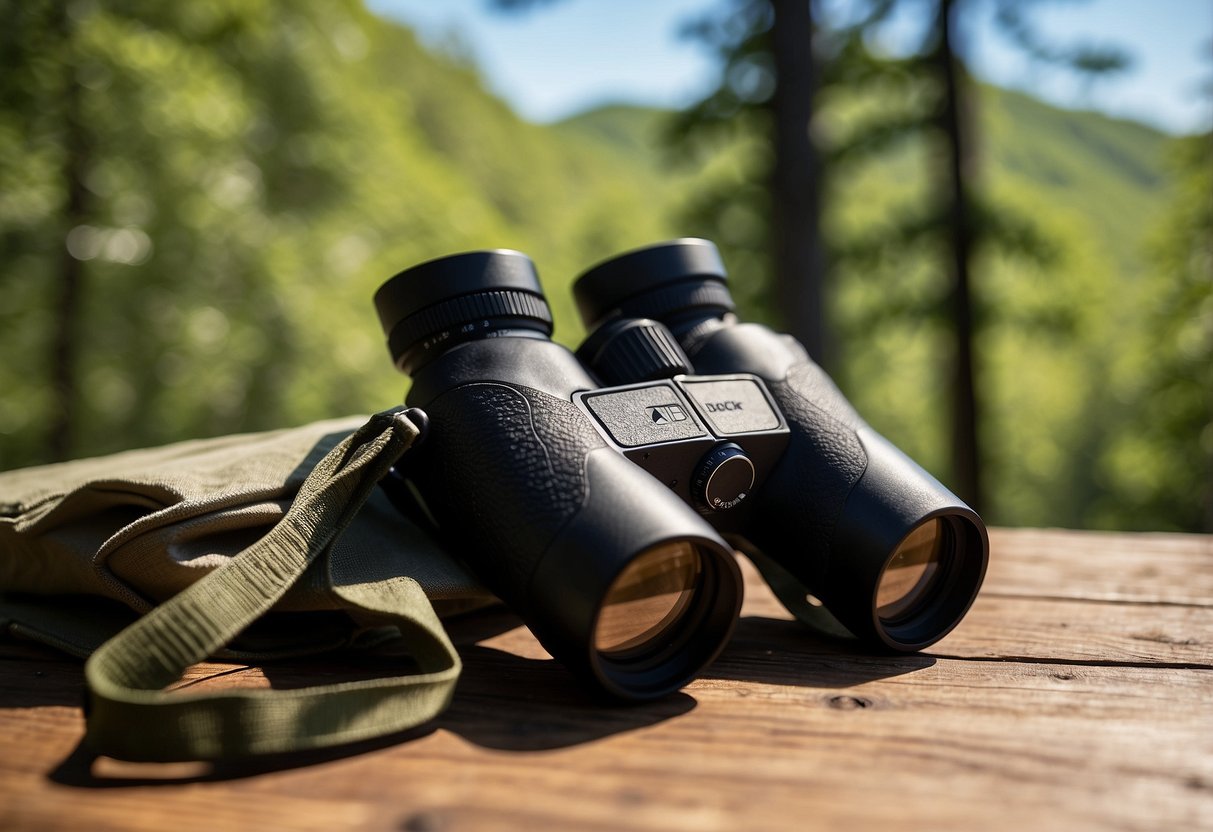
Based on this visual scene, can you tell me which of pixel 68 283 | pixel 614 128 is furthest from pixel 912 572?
pixel 614 128

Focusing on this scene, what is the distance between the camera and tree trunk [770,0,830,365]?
181 inches

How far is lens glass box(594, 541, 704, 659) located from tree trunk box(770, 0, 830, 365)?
150 inches

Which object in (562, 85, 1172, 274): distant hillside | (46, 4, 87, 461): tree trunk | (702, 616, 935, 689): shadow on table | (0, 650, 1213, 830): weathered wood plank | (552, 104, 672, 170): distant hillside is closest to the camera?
(0, 650, 1213, 830): weathered wood plank

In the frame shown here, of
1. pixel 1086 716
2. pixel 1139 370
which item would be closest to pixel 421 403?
pixel 1086 716

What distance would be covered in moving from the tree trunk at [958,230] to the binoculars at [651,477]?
5022mm

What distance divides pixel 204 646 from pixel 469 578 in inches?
11.6

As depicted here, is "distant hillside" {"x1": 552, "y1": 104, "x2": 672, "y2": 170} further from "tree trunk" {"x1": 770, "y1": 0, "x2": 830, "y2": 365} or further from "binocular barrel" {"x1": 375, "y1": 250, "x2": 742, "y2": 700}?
"binocular barrel" {"x1": 375, "y1": 250, "x2": 742, "y2": 700}

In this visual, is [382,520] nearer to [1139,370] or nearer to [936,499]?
[936,499]

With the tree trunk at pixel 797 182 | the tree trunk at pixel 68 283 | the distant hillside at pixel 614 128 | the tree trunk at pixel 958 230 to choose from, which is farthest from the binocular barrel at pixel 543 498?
the distant hillside at pixel 614 128

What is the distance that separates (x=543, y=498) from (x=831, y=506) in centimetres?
33

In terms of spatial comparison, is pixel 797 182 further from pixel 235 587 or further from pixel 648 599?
pixel 235 587

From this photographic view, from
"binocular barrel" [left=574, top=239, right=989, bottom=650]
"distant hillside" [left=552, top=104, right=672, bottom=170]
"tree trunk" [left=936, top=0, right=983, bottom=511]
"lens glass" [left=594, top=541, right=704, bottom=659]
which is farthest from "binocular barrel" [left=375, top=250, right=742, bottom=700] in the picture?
"distant hillside" [left=552, top=104, right=672, bottom=170]

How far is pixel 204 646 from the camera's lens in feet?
2.40

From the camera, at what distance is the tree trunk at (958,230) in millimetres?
5773
